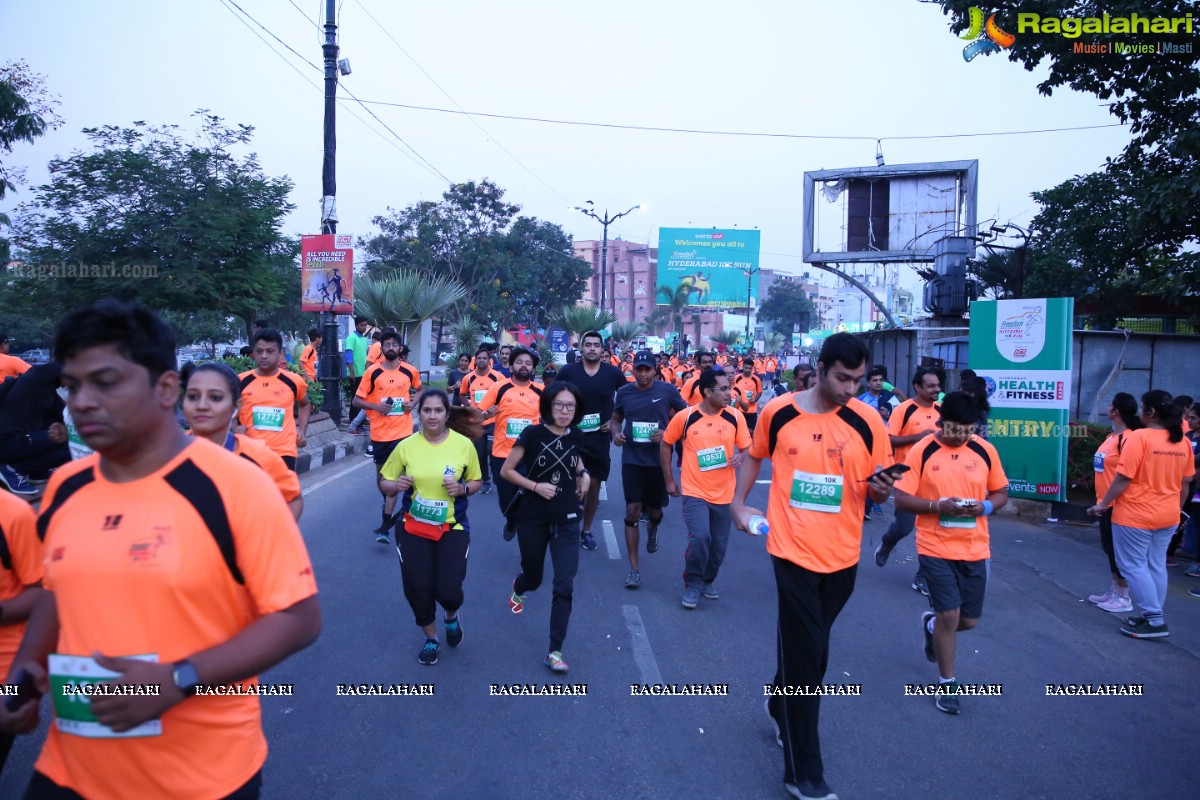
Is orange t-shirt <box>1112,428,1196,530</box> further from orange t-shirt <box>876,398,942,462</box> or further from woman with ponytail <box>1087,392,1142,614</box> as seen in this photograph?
orange t-shirt <box>876,398,942,462</box>

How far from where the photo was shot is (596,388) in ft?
27.2

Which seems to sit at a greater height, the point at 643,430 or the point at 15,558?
the point at 643,430

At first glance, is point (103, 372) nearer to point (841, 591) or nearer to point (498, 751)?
point (498, 751)

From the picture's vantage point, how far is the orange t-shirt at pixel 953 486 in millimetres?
4734

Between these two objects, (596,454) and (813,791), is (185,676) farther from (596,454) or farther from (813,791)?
(596,454)

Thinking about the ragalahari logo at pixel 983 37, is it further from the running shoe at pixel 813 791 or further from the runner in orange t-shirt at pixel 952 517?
the running shoe at pixel 813 791

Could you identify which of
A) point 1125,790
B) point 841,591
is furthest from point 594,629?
point 1125,790

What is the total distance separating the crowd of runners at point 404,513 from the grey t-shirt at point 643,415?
22 mm

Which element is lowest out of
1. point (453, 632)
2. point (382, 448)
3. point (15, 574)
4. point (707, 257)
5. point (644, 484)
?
point (453, 632)

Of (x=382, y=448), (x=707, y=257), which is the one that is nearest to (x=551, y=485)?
(x=382, y=448)

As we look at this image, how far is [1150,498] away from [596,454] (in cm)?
450

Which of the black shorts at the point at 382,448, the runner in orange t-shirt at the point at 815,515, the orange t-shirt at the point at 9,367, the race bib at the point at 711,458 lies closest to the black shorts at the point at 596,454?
the race bib at the point at 711,458

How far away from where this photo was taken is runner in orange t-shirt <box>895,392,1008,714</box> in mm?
4707

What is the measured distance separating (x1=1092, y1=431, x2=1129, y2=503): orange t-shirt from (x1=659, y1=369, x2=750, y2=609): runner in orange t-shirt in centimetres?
277
